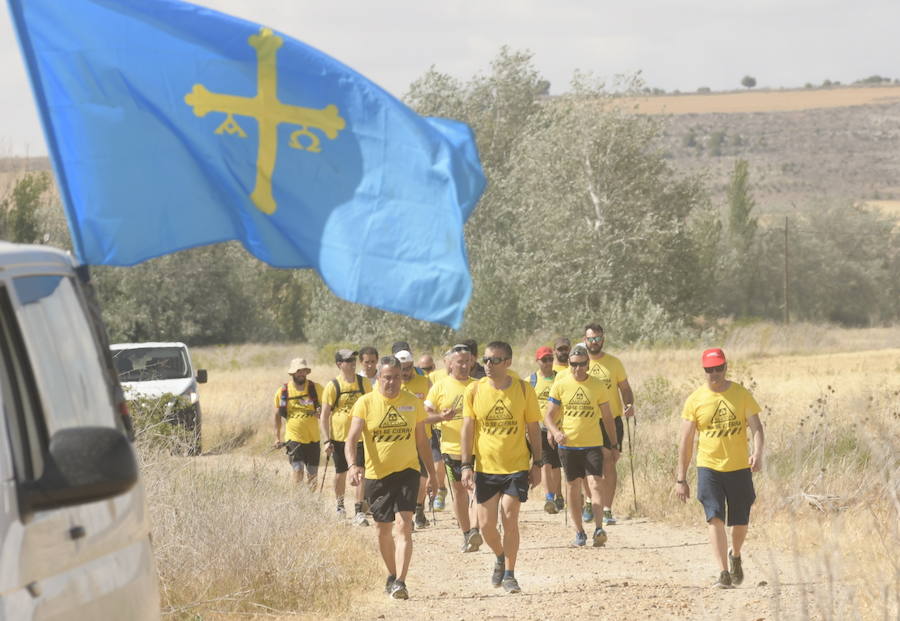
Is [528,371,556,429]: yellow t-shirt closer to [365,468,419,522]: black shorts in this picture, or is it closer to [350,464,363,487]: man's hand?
[365,468,419,522]: black shorts

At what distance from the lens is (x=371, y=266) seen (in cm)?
802

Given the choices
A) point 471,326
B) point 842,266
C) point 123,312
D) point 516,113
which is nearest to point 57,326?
point 471,326

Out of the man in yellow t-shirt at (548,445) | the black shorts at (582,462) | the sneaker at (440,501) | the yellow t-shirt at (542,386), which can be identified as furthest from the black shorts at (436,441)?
the black shorts at (582,462)

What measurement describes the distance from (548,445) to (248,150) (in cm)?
Answer: 814

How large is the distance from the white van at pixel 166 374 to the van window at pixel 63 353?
52.9 ft

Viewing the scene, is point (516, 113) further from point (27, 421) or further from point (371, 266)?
point (27, 421)

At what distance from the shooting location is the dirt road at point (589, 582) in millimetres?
10477

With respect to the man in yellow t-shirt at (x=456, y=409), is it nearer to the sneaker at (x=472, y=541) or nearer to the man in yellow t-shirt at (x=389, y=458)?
the sneaker at (x=472, y=541)

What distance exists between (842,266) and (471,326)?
106ft

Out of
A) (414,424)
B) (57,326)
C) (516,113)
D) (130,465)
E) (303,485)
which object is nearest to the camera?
(130,465)

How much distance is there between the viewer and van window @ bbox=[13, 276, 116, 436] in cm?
381

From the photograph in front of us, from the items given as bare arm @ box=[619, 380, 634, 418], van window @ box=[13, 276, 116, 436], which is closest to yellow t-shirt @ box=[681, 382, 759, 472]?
bare arm @ box=[619, 380, 634, 418]

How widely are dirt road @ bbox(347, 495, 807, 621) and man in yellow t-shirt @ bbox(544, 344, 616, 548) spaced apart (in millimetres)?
527

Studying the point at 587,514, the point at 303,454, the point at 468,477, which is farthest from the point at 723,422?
the point at 303,454
